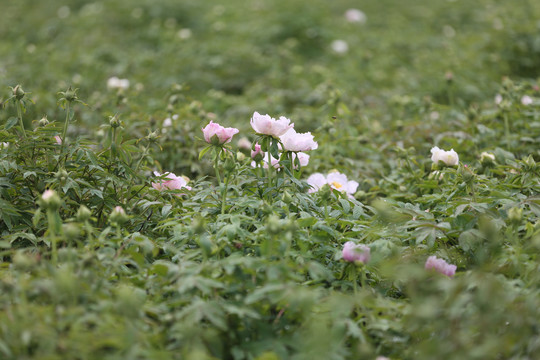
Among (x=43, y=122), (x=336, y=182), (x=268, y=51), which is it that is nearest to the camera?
(x=43, y=122)

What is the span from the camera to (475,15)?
22.4 ft

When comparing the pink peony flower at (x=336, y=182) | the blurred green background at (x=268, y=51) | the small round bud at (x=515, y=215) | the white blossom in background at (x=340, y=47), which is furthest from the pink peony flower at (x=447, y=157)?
the white blossom in background at (x=340, y=47)

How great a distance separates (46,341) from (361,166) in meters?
2.12

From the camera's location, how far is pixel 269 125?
1.93m

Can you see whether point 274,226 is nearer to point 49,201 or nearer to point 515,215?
point 49,201

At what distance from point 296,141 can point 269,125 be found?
13 cm

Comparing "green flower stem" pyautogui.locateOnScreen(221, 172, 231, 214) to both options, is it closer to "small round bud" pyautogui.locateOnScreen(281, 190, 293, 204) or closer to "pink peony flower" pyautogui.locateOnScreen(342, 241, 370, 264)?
"small round bud" pyautogui.locateOnScreen(281, 190, 293, 204)

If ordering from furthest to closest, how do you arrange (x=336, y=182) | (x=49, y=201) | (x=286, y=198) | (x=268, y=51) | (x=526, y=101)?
1. (x=268, y=51)
2. (x=526, y=101)
3. (x=336, y=182)
4. (x=286, y=198)
5. (x=49, y=201)

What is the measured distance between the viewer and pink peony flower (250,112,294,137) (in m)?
1.92

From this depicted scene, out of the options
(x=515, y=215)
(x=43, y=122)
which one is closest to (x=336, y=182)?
(x=515, y=215)

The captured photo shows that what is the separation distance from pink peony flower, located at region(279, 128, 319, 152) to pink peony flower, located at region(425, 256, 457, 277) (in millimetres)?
569

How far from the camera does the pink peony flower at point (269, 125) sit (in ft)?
6.29

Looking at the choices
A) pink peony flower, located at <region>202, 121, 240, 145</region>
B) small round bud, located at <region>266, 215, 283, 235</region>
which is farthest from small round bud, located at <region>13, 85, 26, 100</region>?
small round bud, located at <region>266, 215, 283, 235</region>

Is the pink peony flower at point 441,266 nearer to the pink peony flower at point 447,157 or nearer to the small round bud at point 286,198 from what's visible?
the small round bud at point 286,198
